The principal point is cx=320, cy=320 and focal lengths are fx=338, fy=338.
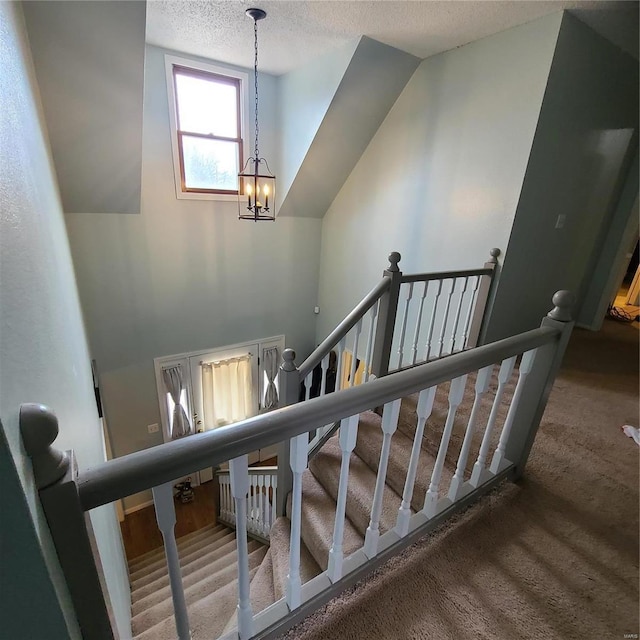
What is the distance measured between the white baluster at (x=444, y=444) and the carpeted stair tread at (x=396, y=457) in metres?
0.38

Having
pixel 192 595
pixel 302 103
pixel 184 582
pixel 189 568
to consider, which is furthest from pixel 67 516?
pixel 302 103

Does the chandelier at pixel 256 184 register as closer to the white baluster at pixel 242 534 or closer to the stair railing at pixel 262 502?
the stair railing at pixel 262 502

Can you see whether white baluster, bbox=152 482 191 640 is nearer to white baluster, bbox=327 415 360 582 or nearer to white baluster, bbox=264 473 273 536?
white baluster, bbox=327 415 360 582

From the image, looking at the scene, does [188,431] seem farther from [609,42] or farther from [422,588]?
[609,42]

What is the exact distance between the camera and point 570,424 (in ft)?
7.31

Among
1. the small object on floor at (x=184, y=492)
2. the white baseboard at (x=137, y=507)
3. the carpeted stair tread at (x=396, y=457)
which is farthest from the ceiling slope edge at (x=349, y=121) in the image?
the white baseboard at (x=137, y=507)

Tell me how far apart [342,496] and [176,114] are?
4393 mm

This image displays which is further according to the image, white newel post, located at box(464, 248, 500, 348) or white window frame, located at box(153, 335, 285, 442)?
white window frame, located at box(153, 335, 285, 442)

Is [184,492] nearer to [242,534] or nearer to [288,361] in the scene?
[288,361]

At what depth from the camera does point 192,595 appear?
2168 mm

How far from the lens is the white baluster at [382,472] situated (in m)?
1.09

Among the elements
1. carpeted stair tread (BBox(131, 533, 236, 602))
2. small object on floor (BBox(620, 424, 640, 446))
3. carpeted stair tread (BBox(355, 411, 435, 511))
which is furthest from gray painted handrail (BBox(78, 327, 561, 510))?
carpeted stair tread (BBox(131, 533, 236, 602))

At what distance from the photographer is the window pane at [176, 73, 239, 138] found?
389 cm

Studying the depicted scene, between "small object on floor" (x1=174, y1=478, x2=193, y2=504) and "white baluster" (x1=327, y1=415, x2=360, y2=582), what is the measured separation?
4505 mm
